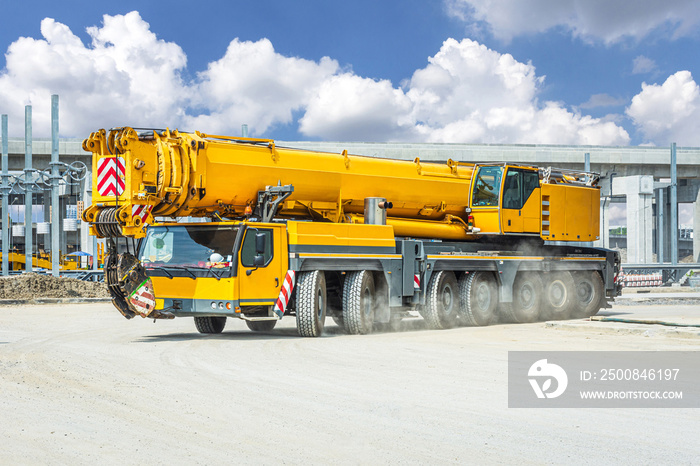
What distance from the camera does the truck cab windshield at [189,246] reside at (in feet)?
43.1

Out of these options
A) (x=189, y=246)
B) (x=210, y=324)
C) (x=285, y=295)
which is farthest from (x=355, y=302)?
(x=189, y=246)

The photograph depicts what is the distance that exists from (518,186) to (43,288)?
1908cm

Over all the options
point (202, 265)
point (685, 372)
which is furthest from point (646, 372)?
point (202, 265)

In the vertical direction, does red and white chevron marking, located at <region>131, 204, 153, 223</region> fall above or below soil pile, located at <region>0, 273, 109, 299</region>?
above

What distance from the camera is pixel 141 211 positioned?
13.3m

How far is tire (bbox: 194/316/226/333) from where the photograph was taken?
605 inches

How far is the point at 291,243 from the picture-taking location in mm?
13500

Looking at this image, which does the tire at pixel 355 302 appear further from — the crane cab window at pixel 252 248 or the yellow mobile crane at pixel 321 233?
the crane cab window at pixel 252 248

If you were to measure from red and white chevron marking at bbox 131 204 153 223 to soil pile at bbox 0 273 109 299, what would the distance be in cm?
1560

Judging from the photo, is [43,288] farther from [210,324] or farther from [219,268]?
[219,268]

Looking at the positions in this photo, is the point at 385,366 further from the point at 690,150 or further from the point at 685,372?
the point at 690,150

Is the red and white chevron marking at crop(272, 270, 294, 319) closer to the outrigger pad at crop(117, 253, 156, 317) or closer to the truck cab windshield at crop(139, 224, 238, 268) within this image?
the truck cab windshield at crop(139, 224, 238, 268)

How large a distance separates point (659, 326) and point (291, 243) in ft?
24.0

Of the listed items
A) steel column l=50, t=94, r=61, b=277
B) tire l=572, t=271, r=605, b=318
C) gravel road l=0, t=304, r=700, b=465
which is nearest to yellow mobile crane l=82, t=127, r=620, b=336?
tire l=572, t=271, r=605, b=318
